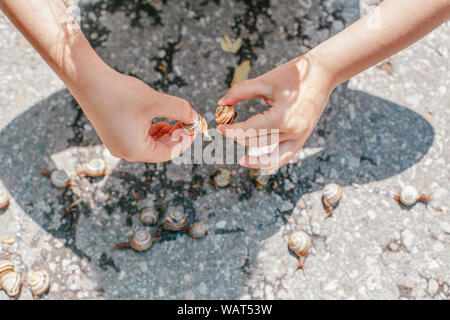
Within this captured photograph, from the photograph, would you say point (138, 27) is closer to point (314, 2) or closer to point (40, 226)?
point (314, 2)

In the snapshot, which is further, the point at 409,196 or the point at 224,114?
the point at 409,196

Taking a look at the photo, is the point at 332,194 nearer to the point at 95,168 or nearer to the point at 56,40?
the point at 95,168

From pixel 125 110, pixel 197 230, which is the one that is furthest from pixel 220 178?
pixel 125 110

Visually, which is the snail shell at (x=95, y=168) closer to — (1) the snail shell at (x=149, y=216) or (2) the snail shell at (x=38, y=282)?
(1) the snail shell at (x=149, y=216)

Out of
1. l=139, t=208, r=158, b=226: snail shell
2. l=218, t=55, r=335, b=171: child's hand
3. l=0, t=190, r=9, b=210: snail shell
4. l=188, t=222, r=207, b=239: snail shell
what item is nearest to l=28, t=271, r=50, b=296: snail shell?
l=0, t=190, r=9, b=210: snail shell

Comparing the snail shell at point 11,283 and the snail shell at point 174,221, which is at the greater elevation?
the snail shell at point 11,283

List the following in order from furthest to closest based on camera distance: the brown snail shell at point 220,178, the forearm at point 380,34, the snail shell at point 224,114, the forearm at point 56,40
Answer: the brown snail shell at point 220,178, the snail shell at point 224,114, the forearm at point 380,34, the forearm at point 56,40

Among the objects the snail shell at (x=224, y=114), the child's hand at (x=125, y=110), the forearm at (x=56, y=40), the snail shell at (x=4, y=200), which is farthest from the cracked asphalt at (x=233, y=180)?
the forearm at (x=56, y=40)

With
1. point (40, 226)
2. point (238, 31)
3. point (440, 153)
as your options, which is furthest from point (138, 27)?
point (440, 153)
